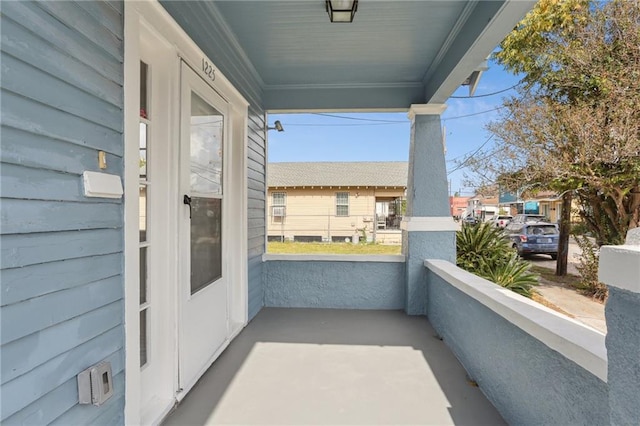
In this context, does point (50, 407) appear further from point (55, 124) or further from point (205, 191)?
point (205, 191)

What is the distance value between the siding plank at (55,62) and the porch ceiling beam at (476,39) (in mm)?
2270

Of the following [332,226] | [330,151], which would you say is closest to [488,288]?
[332,226]

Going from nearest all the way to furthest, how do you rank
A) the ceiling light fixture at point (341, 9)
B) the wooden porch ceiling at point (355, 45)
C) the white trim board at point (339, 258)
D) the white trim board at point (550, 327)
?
1. the white trim board at point (550, 327)
2. the ceiling light fixture at point (341, 9)
3. the wooden porch ceiling at point (355, 45)
4. the white trim board at point (339, 258)

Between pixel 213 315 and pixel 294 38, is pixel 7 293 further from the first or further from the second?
pixel 294 38

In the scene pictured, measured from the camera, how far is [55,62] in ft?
3.95

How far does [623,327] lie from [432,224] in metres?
3.05

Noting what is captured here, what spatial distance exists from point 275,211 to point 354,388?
1186 cm

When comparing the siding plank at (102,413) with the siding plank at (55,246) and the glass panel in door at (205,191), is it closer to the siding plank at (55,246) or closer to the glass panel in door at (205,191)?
the siding plank at (55,246)

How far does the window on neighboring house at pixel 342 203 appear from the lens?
13953mm

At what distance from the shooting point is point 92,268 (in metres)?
1.38

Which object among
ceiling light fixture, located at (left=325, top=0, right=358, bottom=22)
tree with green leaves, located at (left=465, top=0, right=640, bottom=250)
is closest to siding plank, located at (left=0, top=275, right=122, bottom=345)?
ceiling light fixture, located at (left=325, top=0, right=358, bottom=22)

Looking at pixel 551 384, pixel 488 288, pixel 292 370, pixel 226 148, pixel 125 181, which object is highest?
pixel 226 148

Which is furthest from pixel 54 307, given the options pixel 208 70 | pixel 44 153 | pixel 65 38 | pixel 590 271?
pixel 590 271

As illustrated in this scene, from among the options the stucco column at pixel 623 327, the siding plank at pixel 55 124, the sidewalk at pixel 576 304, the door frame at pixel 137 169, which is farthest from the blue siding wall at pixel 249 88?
the sidewalk at pixel 576 304
